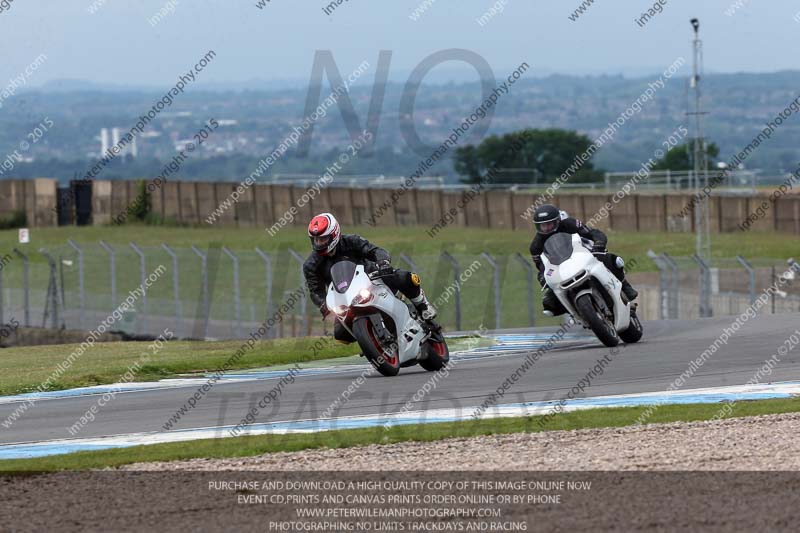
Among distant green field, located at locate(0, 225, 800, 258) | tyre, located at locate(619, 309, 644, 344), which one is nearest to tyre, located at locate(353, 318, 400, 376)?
tyre, located at locate(619, 309, 644, 344)

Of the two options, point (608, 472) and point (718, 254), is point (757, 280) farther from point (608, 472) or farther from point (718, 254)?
point (608, 472)

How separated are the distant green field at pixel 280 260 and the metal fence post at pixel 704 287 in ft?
7.57

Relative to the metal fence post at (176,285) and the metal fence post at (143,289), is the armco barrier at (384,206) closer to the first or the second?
the metal fence post at (143,289)

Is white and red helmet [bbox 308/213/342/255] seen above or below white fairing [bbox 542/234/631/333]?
above

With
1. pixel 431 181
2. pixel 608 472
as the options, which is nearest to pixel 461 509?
pixel 608 472

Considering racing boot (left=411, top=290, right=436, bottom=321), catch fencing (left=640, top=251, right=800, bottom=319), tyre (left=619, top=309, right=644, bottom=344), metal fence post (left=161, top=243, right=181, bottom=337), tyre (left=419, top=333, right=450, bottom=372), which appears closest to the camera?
racing boot (left=411, top=290, right=436, bottom=321)

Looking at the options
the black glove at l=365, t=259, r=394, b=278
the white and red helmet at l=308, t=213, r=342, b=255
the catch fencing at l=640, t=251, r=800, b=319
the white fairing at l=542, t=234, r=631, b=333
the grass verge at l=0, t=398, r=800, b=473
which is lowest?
the catch fencing at l=640, t=251, r=800, b=319

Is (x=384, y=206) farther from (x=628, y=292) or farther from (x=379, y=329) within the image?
(x=379, y=329)

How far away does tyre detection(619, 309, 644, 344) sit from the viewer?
16797 millimetres

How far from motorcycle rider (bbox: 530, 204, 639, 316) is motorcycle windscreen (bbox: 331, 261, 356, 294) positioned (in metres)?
2.81

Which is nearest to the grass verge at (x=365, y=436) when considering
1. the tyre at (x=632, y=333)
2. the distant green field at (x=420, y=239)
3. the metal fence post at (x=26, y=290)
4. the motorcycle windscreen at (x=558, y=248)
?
the motorcycle windscreen at (x=558, y=248)

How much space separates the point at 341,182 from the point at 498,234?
2115 centimetres

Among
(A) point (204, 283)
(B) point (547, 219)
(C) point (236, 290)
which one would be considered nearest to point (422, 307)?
(B) point (547, 219)

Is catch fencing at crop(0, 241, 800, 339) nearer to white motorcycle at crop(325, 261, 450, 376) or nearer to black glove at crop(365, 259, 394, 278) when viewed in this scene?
white motorcycle at crop(325, 261, 450, 376)
